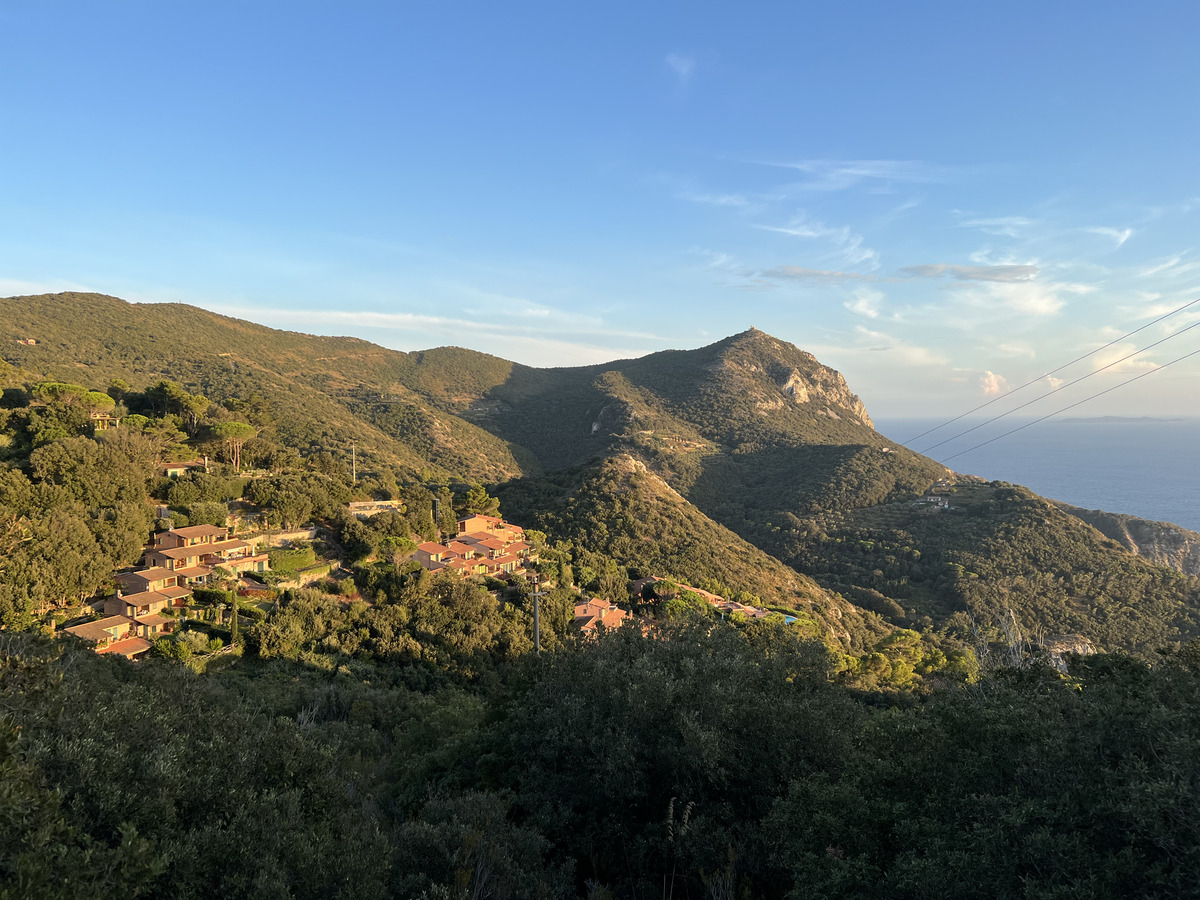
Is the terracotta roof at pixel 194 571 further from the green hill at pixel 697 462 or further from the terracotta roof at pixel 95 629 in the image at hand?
the green hill at pixel 697 462

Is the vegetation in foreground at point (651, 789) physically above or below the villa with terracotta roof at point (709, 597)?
above

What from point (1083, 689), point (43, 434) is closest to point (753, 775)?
point (1083, 689)

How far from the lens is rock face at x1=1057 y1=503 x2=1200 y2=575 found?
67875 millimetres

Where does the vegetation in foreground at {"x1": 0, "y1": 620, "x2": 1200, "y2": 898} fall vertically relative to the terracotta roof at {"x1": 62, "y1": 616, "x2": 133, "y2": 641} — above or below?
above

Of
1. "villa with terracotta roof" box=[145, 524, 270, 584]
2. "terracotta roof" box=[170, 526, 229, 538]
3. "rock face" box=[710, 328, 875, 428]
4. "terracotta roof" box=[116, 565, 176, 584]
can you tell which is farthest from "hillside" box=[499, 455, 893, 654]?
"rock face" box=[710, 328, 875, 428]

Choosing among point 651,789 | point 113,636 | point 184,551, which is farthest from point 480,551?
point 651,789

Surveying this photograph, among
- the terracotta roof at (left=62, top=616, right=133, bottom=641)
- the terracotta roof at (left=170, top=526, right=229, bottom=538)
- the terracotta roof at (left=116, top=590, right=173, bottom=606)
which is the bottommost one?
the terracotta roof at (left=62, top=616, right=133, bottom=641)

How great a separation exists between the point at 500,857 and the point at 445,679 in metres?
18.0

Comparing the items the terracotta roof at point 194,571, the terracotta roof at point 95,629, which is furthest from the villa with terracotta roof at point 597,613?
the terracotta roof at point 95,629

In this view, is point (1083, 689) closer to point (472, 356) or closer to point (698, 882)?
point (698, 882)

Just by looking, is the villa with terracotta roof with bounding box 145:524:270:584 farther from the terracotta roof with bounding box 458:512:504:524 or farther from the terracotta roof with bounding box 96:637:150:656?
the terracotta roof with bounding box 458:512:504:524

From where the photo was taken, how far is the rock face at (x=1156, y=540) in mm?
67875

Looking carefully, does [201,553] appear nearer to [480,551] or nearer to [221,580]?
[221,580]

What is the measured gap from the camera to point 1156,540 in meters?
70.7
